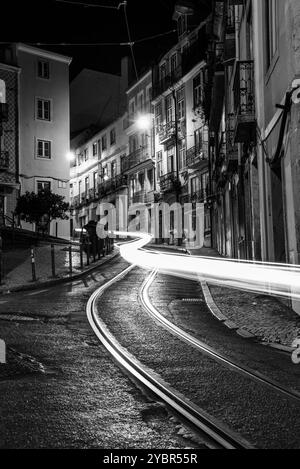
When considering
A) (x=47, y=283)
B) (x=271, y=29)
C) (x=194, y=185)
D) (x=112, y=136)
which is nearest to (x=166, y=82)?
(x=194, y=185)

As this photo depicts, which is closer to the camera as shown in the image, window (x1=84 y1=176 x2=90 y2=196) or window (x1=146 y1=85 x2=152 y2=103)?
window (x1=146 y1=85 x2=152 y2=103)

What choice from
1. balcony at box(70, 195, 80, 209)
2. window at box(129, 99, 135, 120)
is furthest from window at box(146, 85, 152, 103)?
balcony at box(70, 195, 80, 209)

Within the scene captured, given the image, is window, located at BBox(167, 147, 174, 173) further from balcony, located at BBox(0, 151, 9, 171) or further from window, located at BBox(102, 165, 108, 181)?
window, located at BBox(102, 165, 108, 181)

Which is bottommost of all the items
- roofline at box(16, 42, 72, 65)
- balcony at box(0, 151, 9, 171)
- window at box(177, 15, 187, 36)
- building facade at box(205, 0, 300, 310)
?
building facade at box(205, 0, 300, 310)

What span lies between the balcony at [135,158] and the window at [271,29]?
1405 inches

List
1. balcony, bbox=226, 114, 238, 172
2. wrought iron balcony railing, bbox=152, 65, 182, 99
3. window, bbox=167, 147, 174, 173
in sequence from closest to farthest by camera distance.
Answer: balcony, bbox=226, 114, 238, 172, wrought iron balcony railing, bbox=152, 65, 182, 99, window, bbox=167, 147, 174, 173

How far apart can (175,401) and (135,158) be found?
1857 inches

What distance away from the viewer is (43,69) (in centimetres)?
3969

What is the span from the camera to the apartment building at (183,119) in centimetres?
3953

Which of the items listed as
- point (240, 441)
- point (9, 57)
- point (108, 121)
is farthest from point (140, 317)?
point (108, 121)

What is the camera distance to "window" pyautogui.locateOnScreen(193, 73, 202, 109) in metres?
40.1

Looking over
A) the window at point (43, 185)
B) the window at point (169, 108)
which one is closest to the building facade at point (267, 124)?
the window at point (43, 185)

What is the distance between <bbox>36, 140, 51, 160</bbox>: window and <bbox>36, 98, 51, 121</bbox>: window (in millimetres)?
1717

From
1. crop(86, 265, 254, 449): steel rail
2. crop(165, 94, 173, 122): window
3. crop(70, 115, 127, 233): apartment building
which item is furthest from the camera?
crop(70, 115, 127, 233): apartment building
